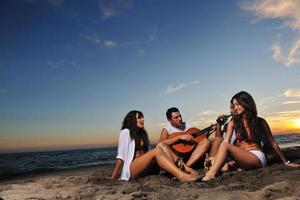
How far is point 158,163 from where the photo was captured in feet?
16.9

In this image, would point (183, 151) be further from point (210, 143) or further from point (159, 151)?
point (159, 151)

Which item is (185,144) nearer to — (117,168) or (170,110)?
(170,110)

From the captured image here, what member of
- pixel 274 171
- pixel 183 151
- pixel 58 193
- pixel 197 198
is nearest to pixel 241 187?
pixel 197 198

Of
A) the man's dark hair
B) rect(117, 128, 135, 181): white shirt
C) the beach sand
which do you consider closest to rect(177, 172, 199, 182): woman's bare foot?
the beach sand

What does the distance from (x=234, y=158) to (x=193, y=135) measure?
1319 millimetres

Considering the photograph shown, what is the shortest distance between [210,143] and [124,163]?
165 cm

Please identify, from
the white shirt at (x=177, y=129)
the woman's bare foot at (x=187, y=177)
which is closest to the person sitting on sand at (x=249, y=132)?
the woman's bare foot at (x=187, y=177)

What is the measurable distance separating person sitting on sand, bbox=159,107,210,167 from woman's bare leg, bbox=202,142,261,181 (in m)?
0.71

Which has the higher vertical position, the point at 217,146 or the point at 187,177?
the point at 217,146

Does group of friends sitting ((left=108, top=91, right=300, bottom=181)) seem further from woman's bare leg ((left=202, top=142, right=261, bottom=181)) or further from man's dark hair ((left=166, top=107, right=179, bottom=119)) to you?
man's dark hair ((left=166, top=107, right=179, bottom=119))

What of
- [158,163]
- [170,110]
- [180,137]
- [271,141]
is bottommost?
[158,163]

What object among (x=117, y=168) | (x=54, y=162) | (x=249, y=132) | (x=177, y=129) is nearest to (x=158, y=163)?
(x=117, y=168)

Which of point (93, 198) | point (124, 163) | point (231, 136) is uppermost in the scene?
point (231, 136)

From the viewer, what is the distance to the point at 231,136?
5.40m
